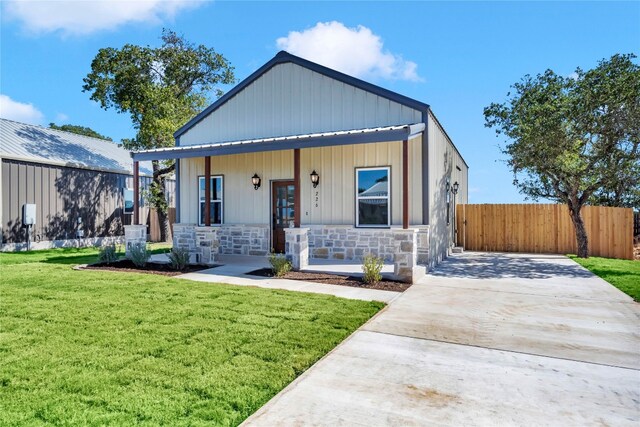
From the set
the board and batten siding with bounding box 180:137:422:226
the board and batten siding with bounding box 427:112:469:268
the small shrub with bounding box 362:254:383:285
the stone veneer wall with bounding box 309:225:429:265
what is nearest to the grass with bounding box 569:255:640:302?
the board and batten siding with bounding box 427:112:469:268

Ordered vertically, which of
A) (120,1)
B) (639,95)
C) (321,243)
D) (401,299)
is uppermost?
(120,1)

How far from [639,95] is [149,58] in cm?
1693

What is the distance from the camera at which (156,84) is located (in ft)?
50.8

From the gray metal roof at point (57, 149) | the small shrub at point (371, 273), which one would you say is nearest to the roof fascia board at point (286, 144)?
the small shrub at point (371, 273)

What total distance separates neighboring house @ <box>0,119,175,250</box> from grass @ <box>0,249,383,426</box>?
8.38 m

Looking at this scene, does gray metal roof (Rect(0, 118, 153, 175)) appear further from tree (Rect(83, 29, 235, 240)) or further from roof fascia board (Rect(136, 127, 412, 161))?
roof fascia board (Rect(136, 127, 412, 161))

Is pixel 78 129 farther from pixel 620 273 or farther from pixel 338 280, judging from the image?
pixel 620 273

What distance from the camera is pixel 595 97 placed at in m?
9.88

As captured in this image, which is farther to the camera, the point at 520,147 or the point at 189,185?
the point at 189,185

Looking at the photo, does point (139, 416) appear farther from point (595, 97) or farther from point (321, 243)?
point (595, 97)

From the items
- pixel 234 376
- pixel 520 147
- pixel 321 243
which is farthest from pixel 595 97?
pixel 234 376

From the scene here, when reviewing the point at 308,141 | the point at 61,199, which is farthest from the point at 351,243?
the point at 61,199

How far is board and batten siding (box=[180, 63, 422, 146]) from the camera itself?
942cm

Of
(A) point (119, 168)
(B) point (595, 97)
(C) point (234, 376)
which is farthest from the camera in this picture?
(A) point (119, 168)
